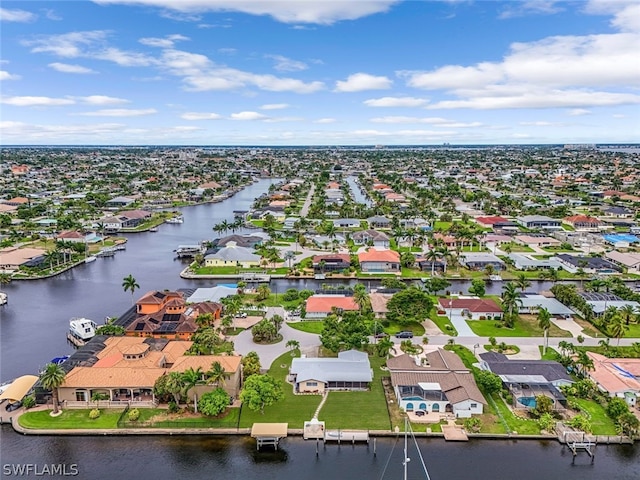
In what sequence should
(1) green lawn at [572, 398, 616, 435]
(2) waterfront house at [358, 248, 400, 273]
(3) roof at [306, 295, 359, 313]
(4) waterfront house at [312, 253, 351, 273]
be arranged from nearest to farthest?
(1) green lawn at [572, 398, 616, 435]
(3) roof at [306, 295, 359, 313]
(4) waterfront house at [312, 253, 351, 273]
(2) waterfront house at [358, 248, 400, 273]

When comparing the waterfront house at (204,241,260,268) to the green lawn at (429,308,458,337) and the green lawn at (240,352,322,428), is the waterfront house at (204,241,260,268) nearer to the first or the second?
the green lawn at (429,308,458,337)

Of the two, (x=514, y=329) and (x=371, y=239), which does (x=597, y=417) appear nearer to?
(x=514, y=329)

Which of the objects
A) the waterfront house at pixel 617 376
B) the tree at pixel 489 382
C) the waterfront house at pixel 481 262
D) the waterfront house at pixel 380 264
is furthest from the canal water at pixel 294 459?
the waterfront house at pixel 481 262

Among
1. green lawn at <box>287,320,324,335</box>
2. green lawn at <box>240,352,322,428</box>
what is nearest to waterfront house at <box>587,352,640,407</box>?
green lawn at <box>240,352,322,428</box>

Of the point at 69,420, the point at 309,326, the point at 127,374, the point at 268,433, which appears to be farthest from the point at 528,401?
the point at 69,420

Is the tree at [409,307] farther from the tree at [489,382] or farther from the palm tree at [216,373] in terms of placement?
the palm tree at [216,373]

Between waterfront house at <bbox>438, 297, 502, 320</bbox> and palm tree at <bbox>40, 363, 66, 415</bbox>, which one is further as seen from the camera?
waterfront house at <bbox>438, 297, 502, 320</bbox>
